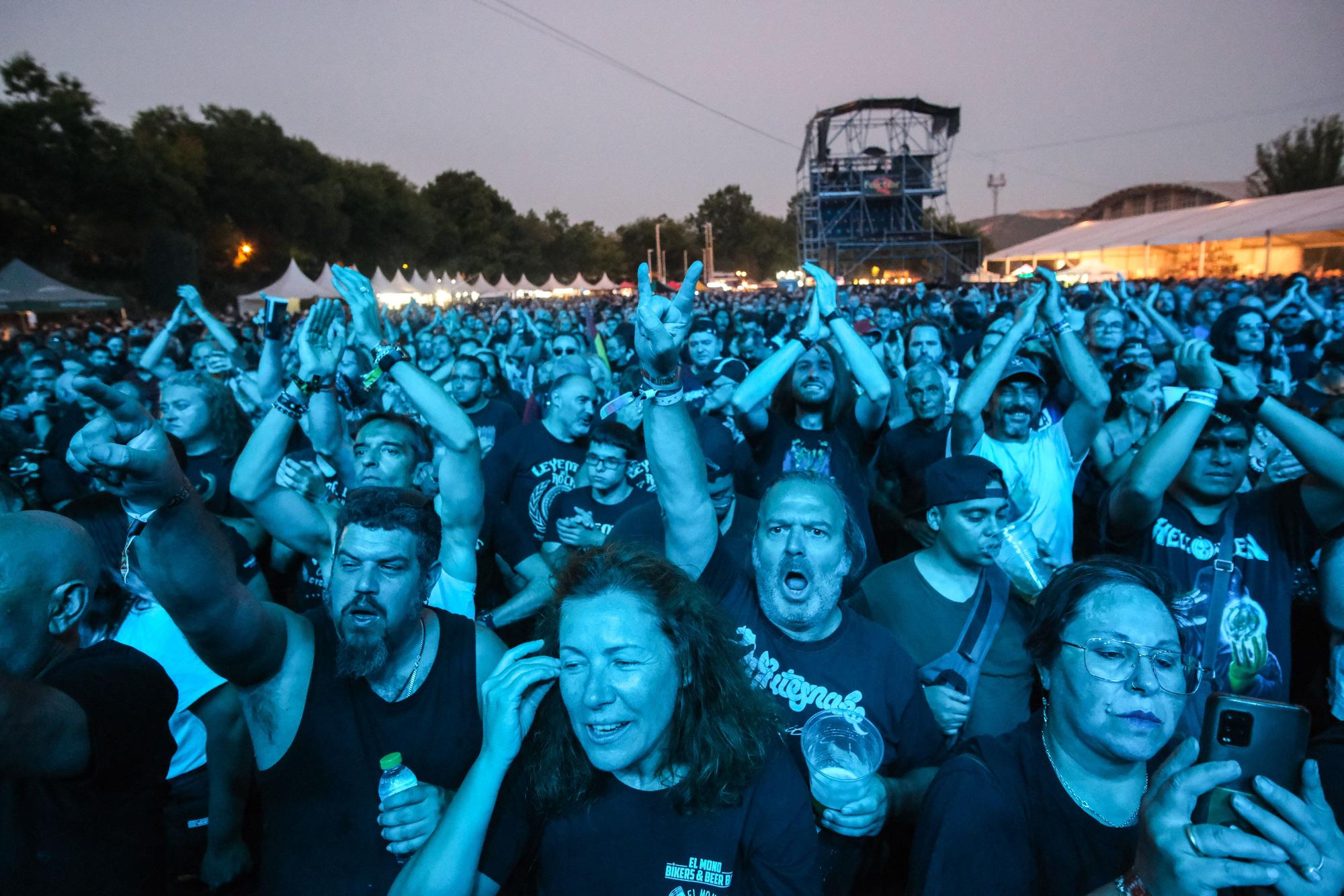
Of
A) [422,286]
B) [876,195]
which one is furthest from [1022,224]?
[422,286]

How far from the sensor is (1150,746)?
1.68m

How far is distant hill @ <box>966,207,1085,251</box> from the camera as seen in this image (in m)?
150

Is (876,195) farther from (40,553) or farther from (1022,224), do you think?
(1022,224)

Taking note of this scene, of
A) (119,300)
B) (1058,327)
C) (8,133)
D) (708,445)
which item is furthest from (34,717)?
(8,133)

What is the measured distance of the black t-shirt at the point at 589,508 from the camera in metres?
→ 3.88

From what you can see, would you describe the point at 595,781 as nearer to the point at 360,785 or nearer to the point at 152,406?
the point at 360,785

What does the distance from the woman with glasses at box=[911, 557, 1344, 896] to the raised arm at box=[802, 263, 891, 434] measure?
2.67m

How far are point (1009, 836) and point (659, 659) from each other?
844 millimetres

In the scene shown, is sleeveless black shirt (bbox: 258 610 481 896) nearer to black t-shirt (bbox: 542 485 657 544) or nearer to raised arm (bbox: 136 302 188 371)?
black t-shirt (bbox: 542 485 657 544)

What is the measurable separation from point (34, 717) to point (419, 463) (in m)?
Result: 2.32

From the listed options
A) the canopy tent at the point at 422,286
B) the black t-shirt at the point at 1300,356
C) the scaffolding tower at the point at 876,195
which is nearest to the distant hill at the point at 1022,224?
the scaffolding tower at the point at 876,195

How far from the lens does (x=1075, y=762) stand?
1770mm

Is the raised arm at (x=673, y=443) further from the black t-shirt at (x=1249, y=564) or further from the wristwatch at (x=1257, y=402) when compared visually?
the wristwatch at (x=1257, y=402)

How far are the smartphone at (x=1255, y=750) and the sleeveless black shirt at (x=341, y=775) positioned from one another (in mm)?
1708
